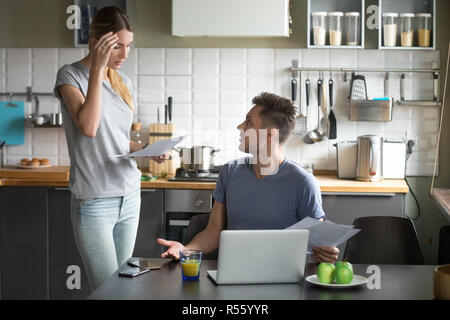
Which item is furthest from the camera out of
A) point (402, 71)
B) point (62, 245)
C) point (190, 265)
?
point (402, 71)

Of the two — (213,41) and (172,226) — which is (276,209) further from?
(213,41)

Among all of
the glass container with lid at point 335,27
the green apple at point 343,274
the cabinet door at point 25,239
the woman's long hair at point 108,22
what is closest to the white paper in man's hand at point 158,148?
the woman's long hair at point 108,22

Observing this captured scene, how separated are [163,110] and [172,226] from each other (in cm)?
92

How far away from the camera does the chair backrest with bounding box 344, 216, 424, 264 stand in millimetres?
2670

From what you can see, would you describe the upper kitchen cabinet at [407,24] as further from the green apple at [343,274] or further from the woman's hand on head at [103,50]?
the green apple at [343,274]

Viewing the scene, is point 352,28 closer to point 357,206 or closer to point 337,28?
point 337,28

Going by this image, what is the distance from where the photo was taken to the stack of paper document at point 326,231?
1880 millimetres

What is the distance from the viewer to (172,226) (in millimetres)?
3760

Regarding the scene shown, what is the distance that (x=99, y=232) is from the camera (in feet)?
7.98

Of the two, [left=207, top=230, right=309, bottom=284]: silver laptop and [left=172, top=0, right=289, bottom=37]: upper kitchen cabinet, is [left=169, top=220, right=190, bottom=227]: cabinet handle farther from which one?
[left=207, top=230, right=309, bottom=284]: silver laptop

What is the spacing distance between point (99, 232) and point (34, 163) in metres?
1.90

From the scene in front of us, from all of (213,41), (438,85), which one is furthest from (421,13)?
(213,41)

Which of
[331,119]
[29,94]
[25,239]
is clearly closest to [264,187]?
[331,119]

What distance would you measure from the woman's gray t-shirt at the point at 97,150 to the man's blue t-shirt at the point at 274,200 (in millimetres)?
476
